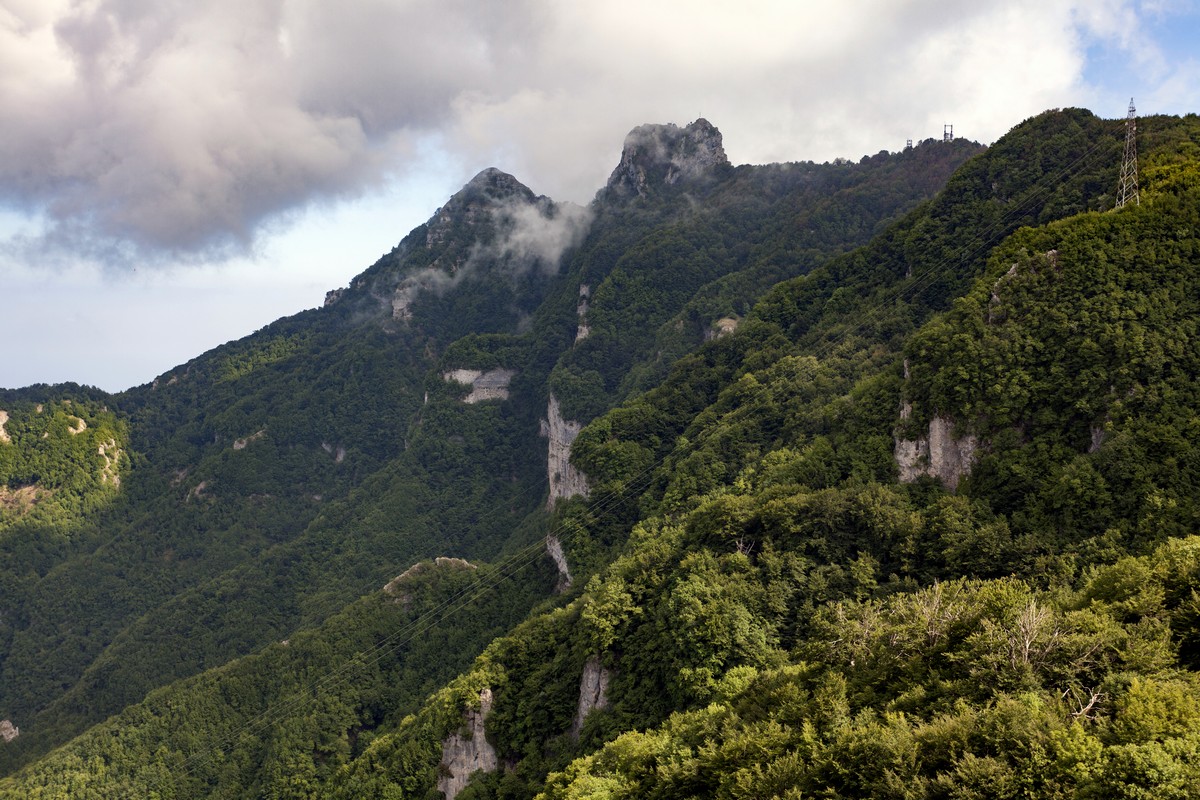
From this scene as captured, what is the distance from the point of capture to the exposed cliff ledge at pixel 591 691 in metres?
47.6

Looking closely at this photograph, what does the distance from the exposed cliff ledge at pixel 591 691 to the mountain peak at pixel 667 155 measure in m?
154

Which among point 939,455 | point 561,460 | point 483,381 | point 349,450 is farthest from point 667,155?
point 939,455

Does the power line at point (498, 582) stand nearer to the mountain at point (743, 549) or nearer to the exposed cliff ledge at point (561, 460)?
the mountain at point (743, 549)

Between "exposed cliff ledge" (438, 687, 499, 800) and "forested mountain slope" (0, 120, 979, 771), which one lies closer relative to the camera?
"exposed cliff ledge" (438, 687, 499, 800)

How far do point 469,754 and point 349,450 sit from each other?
4955 inches

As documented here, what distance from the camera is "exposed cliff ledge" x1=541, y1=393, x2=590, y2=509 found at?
89938mm

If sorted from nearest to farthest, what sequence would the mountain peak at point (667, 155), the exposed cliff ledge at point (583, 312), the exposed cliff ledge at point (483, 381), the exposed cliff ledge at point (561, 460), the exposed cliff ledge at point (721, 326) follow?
the exposed cliff ledge at point (561, 460)
the exposed cliff ledge at point (721, 326)
the exposed cliff ledge at point (583, 312)
the exposed cliff ledge at point (483, 381)
the mountain peak at point (667, 155)

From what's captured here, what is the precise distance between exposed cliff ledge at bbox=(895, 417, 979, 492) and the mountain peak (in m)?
147

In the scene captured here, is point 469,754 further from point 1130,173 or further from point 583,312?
point 583,312

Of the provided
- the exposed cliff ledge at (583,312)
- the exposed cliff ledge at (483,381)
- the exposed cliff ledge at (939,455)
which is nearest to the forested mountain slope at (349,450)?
the exposed cliff ledge at (483,381)

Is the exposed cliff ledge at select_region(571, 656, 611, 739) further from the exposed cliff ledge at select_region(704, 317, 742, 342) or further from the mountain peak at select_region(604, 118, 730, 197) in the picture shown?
the mountain peak at select_region(604, 118, 730, 197)

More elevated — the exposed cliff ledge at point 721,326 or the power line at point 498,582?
the exposed cliff ledge at point 721,326

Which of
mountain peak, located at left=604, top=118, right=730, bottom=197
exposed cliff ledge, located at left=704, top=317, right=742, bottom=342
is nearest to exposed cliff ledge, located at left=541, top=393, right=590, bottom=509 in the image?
exposed cliff ledge, located at left=704, top=317, right=742, bottom=342

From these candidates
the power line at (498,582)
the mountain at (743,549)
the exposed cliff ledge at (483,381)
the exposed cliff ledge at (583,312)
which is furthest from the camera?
the exposed cliff ledge at (483,381)
